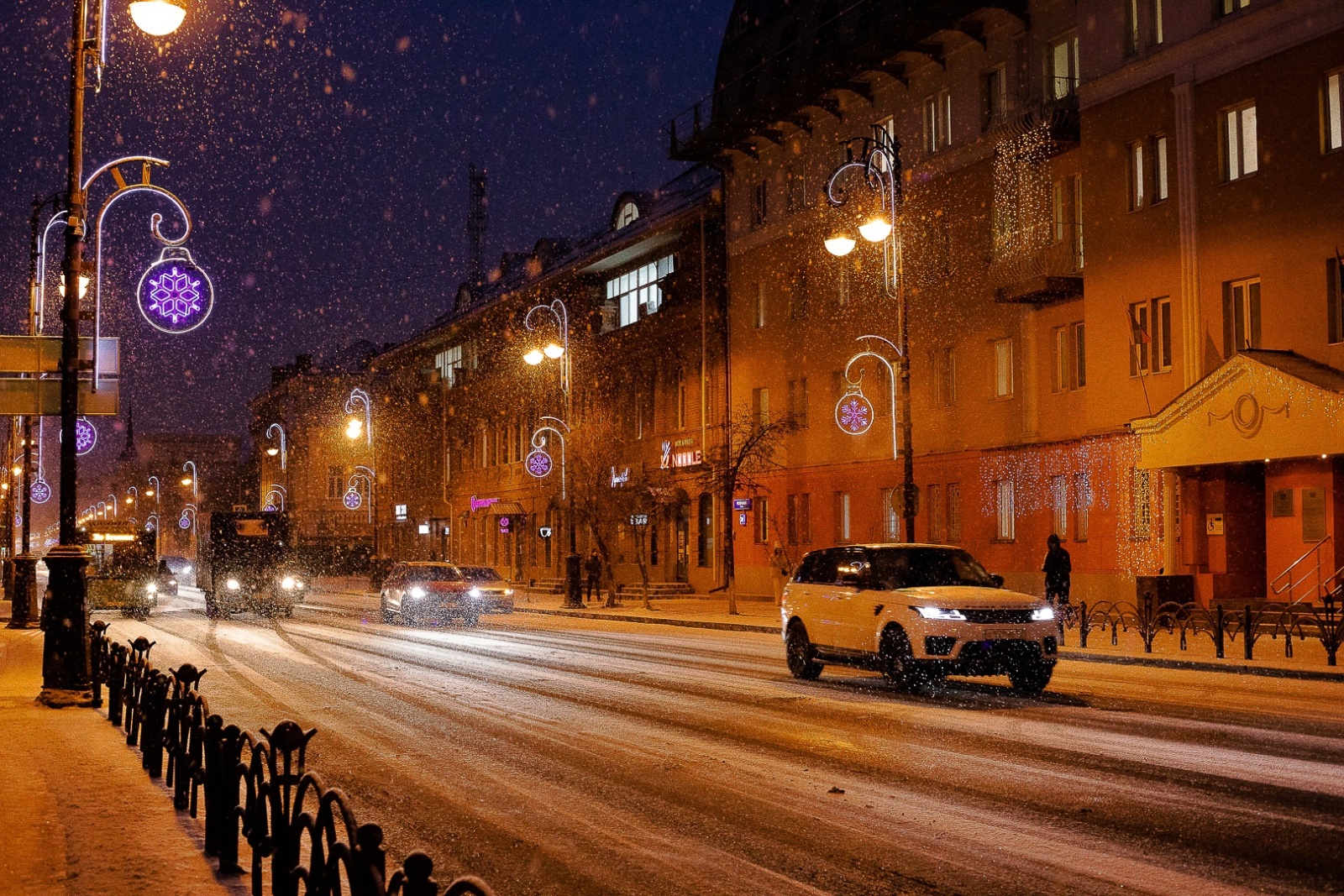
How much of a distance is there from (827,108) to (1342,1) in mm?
18487

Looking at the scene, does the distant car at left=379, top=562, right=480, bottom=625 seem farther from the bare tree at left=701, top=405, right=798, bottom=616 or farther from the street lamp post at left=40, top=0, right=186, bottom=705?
the street lamp post at left=40, top=0, right=186, bottom=705

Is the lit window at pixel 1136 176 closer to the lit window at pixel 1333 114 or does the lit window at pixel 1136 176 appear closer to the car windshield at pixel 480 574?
the lit window at pixel 1333 114

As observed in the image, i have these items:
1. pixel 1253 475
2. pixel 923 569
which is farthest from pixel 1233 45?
pixel 923 569

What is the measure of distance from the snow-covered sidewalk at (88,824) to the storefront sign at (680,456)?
3572cm

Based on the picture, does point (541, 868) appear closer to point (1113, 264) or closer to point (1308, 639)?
point (1308, 639)

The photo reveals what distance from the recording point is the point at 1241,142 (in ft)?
93.3

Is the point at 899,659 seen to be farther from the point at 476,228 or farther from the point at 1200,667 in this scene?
the point at 476,228

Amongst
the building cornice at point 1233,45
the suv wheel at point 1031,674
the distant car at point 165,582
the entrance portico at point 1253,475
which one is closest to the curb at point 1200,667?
the suv wheel at point 1031,674

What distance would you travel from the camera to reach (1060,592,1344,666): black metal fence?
20.9 m

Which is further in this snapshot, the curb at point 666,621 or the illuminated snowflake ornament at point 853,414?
the illuminated snowflake ornament at point 853,414

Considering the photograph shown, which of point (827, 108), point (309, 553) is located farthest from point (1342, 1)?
point (309, 553)

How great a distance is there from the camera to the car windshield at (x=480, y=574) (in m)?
40.1

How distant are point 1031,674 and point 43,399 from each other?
11955mm

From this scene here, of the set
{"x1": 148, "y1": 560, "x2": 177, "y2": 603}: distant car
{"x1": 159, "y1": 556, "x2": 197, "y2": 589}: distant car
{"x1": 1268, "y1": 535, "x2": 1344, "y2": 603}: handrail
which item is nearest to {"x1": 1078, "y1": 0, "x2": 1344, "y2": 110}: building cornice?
{"x1": 1268, "y1": 535, "x2": 1344, "y2": 603}: handrail
